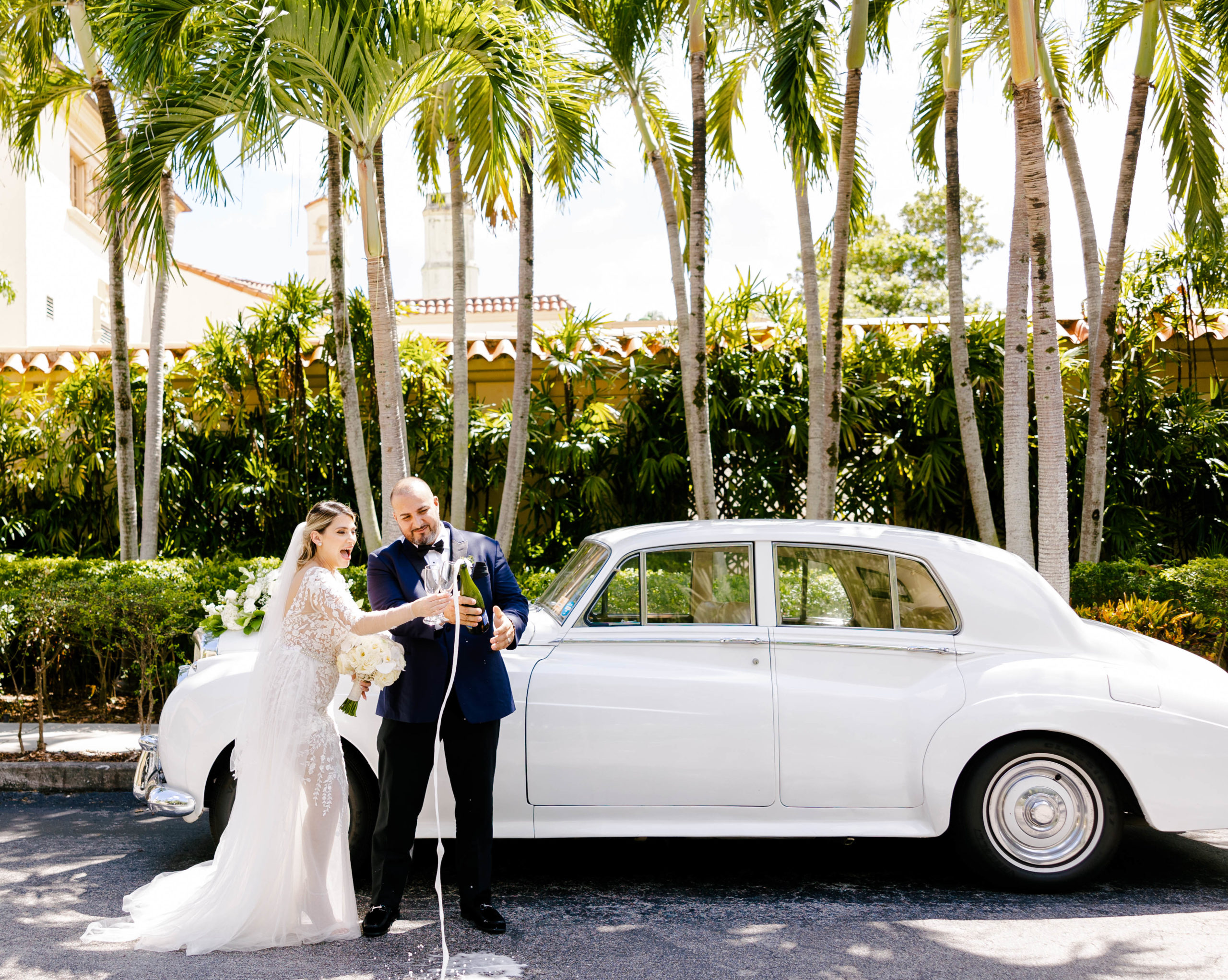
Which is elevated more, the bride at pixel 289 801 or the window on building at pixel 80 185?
the window on building at pixel 80 185

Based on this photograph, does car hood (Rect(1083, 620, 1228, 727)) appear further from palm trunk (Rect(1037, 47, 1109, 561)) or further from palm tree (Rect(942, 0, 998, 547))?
palm trunk (Rect(1037, 47, 1109, 561))

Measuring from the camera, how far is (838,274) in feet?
25.1

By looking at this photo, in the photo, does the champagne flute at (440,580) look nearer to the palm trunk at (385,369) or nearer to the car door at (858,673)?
the car door at (858,673)

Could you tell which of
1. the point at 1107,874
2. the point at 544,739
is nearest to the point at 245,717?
the point at 544,739

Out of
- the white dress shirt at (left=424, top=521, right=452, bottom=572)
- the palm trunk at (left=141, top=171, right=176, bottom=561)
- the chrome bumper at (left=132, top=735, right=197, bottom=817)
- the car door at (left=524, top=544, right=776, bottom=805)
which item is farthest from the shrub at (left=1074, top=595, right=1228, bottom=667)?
the palm trunk at (left=141, top=171, right=176, bottom=561)

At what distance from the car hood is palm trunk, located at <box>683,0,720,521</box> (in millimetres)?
3226

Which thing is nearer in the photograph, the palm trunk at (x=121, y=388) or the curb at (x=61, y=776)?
the curb at (x=61, y=776)

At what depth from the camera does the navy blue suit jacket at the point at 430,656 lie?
12.5 ft

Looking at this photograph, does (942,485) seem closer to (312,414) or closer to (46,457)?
(312,414)

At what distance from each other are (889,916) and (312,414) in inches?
277

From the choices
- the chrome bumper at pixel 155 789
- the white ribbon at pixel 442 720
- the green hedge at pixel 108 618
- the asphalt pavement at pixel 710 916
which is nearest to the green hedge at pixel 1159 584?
the asphalt pavement at pixel 710 916

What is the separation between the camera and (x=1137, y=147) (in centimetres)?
818

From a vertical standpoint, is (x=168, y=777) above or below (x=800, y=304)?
below

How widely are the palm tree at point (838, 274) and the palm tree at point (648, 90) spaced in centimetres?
85
